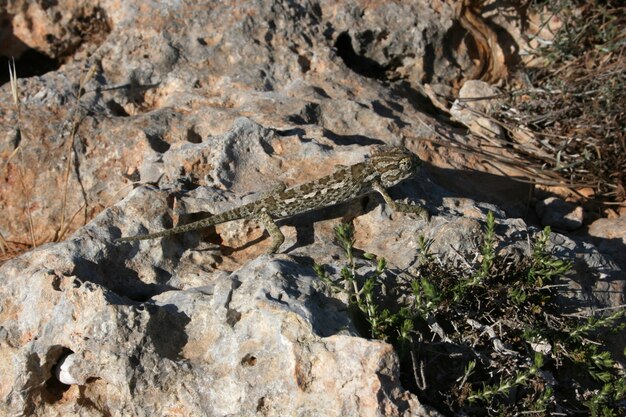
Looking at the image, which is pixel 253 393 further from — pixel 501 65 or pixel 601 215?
pixel 501 65

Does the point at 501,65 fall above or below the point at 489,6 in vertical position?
below

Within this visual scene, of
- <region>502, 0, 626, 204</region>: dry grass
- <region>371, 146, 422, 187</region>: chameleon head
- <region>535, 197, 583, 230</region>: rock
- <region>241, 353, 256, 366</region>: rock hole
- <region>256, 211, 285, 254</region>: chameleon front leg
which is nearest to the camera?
<region>241, 353, 256, 366</region>: rock hole

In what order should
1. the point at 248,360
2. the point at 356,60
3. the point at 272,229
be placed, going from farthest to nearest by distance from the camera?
Answer: the point at 356,60 → the point at 272,229 → the point at 248,360

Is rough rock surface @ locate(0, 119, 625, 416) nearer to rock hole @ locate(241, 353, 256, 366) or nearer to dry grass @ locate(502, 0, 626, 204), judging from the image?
rock hole @ locate(241, 353, 256, 366)

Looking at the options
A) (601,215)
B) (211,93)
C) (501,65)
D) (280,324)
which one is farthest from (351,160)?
(501,65)

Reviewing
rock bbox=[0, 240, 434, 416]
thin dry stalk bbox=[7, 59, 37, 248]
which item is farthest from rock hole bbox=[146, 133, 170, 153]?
rock bbox=[0, 240, 434, 416]

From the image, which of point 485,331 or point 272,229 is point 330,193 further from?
point 485,331

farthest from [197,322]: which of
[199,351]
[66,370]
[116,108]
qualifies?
[116,108]
